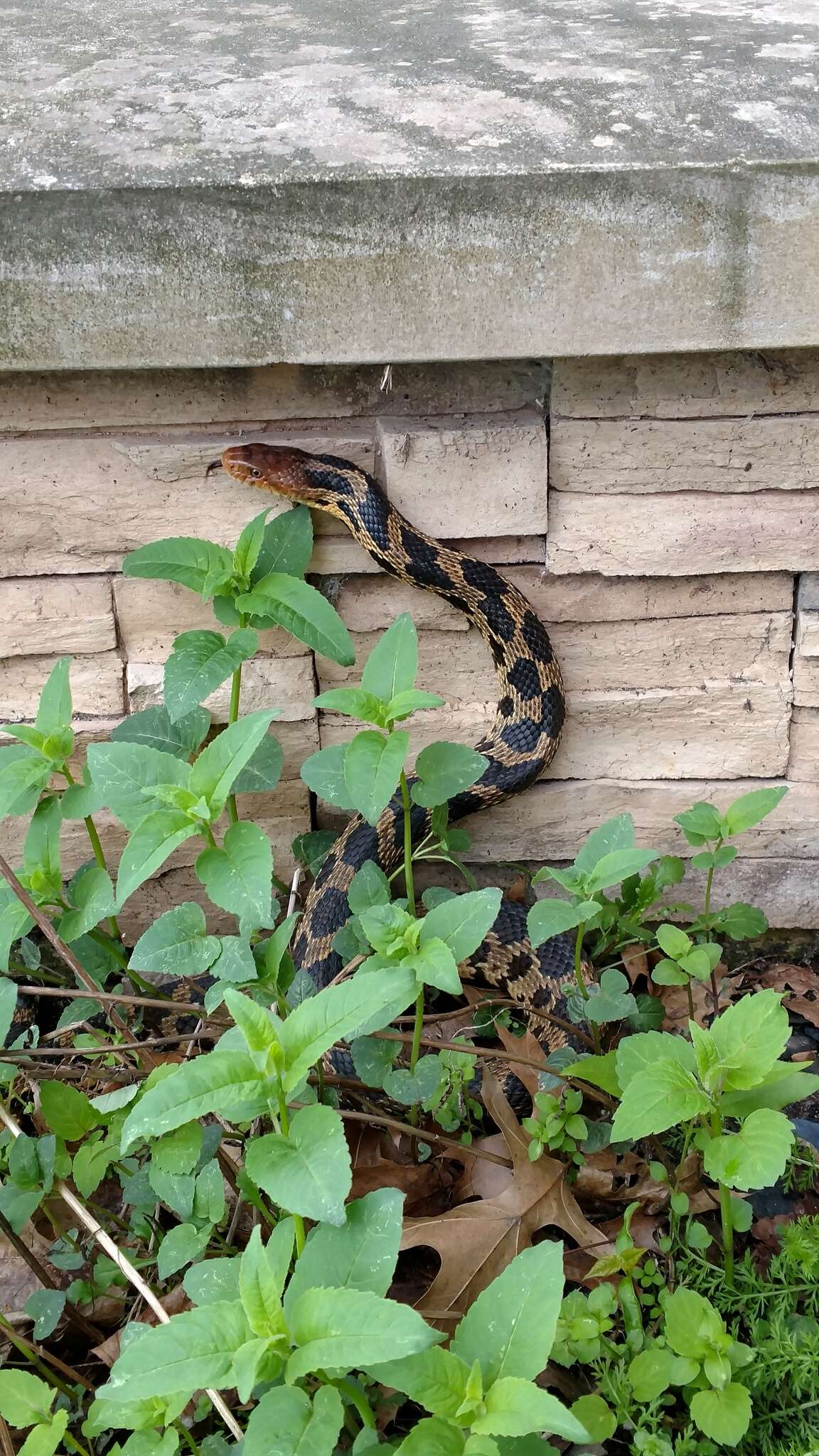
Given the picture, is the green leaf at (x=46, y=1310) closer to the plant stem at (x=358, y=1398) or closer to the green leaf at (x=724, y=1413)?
the plant stem at (x=358, y=1398)

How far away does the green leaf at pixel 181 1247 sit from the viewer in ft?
6.15

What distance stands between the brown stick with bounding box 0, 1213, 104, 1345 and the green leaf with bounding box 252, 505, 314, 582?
4.63ft

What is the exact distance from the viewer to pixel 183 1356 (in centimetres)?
141

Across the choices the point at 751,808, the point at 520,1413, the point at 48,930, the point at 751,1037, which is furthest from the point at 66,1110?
the point at 751,808

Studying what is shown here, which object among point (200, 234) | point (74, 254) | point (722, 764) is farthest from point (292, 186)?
point (722, 764)

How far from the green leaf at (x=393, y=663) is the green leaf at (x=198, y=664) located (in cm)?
33

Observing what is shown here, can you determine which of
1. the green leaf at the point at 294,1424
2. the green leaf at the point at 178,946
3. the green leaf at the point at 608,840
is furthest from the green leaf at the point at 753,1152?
the green leaf at the point at 178,946

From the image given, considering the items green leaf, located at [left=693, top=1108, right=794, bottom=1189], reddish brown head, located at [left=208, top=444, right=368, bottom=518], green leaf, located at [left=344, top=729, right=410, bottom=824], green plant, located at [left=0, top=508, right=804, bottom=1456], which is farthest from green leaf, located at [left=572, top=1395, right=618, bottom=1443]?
reddish brown head, located at [left=208, top=444, right=368, bottom=518]

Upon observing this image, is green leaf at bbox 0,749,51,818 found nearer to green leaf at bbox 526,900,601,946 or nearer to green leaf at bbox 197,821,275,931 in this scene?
green leaf at bbox 197,821,275,931

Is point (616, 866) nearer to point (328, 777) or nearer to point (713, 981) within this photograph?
point (328, 777)

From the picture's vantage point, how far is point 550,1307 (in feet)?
4.82

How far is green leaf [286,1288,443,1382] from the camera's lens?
1.29 m

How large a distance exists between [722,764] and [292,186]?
1.70 metres

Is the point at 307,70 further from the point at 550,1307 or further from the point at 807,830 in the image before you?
the point at 550,1307
